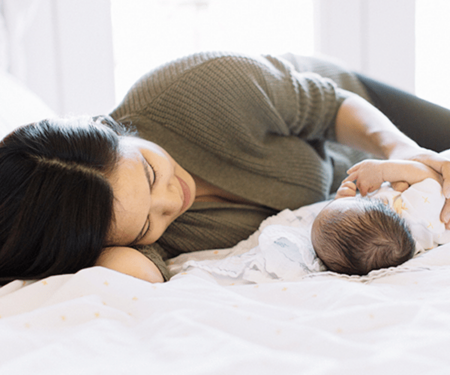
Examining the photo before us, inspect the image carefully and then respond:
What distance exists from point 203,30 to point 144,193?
181 centimetres

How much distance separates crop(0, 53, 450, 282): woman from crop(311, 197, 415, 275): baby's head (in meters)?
0.14

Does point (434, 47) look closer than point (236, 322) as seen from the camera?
No

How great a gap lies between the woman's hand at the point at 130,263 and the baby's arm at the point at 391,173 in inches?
19.2

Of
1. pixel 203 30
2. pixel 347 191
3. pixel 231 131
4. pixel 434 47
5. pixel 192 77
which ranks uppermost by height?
pixel 203 30

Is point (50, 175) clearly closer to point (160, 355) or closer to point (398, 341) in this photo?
point (160, 355)

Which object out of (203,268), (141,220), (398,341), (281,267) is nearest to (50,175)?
(141,220)

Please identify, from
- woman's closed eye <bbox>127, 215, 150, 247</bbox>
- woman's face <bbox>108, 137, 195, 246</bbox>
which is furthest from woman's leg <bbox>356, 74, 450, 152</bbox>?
woman's closed eye <bbox>127, 215, 150, 247</bbox>

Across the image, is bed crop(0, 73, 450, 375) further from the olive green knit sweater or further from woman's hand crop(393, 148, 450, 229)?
the olive green knit sweater

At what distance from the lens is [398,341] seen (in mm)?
423

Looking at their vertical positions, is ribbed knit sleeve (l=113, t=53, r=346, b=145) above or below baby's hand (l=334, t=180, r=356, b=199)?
above

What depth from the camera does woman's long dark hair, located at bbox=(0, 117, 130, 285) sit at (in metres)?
0.64

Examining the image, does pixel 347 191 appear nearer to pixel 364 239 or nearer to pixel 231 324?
pixel 364 239

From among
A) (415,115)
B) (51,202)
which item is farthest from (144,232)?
(415,115)

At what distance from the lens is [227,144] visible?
0.99 metres
